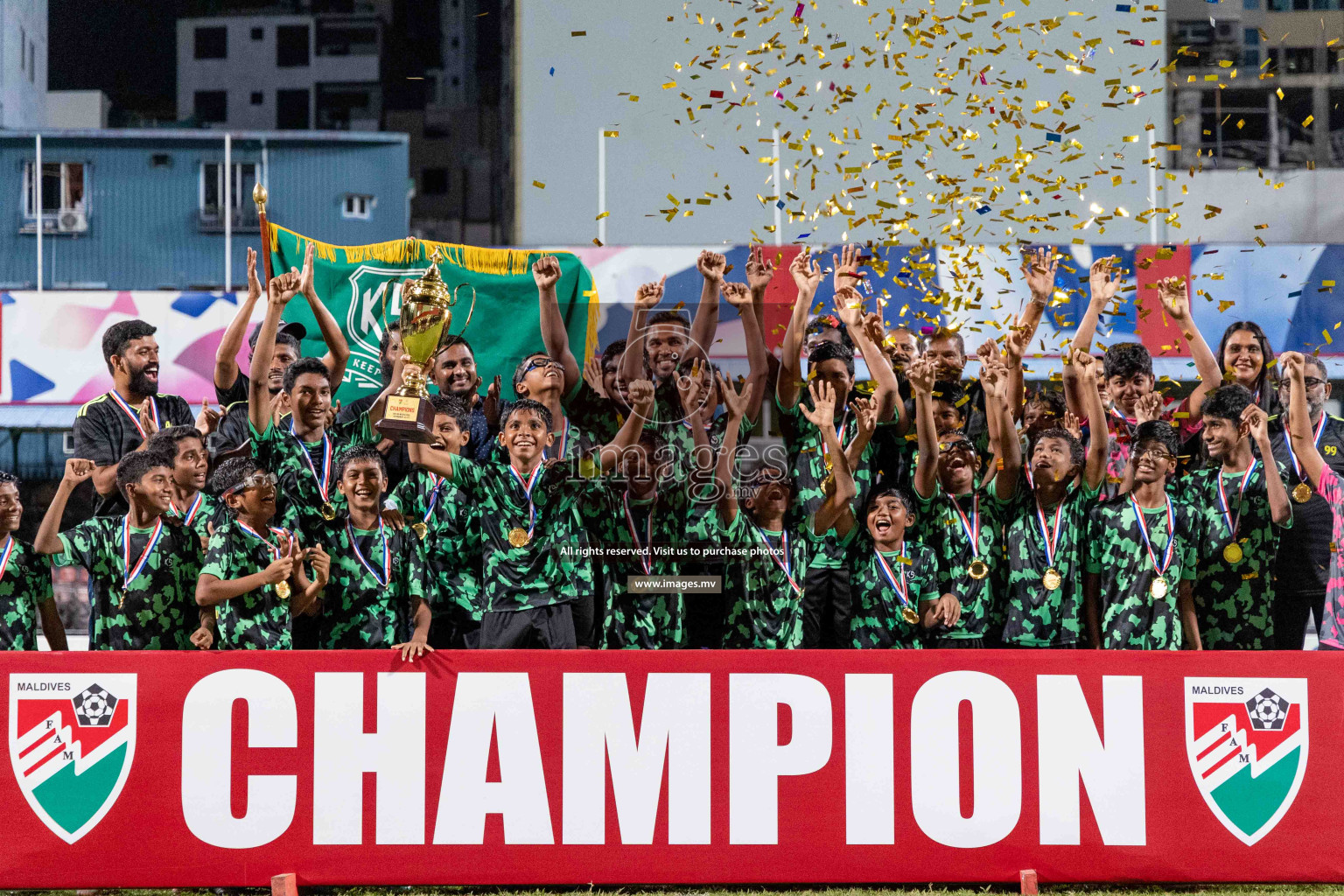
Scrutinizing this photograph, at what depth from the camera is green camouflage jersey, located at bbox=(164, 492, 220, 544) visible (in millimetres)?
5840

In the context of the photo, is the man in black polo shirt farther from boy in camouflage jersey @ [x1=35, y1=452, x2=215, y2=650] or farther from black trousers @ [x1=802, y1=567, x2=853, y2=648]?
black trousers @ [x1=802, y1=567, x2=853, y2=648]

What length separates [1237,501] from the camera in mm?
6145

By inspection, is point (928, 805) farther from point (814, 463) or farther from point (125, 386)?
point (125, 386)

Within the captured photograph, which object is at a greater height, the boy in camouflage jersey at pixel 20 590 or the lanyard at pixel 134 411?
the lanyard at pixel 134 411

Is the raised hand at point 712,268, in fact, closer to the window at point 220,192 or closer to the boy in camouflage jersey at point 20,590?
the boy in camouflage jersey at point 20,590

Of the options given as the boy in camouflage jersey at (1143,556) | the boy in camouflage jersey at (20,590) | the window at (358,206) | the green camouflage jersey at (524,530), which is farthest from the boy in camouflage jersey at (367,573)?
the window at (358,206)

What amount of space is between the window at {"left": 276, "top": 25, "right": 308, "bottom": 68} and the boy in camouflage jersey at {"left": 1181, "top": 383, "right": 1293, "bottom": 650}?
4721cm

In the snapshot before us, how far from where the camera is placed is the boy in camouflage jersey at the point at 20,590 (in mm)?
5926

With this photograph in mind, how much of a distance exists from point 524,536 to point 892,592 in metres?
1.70

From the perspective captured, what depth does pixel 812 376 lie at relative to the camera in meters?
6.34

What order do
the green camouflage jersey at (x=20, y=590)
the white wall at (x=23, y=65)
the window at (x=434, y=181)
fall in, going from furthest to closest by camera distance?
the window at (x=434, y=181), the white wall at (x=23, y=65), the green camouflage jersey at (x=20, y=590)

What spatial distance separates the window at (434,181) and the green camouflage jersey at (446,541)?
4228 cm

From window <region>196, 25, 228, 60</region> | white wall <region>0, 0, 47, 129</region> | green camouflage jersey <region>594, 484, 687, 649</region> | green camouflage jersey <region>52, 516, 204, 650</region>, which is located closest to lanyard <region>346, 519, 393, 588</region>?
green camouflage jersey <region>52, 516, 204, 650</region>

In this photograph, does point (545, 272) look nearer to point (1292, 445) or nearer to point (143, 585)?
point (143, 585)
